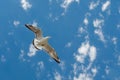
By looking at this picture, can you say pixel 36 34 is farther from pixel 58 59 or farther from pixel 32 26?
pixel 58 59

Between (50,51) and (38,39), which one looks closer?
(38,39)

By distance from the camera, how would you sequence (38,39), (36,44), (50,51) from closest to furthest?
(36,44)
(38,39)
(50,51)

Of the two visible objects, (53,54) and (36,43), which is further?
(53,54)

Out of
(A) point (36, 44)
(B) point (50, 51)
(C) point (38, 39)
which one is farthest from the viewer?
(B) point (50, 51)

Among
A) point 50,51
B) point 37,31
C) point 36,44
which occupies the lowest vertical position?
point 36,44

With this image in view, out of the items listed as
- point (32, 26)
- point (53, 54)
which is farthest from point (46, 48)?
point (32, 26)

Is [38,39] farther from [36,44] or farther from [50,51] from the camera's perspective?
[50,51]

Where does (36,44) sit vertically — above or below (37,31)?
below

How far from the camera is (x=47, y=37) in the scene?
26.3 m

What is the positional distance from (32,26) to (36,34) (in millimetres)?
697

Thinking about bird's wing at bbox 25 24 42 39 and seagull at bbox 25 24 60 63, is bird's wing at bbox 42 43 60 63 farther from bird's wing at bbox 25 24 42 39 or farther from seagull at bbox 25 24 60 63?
bird's wing at bbox 25 24 42 39

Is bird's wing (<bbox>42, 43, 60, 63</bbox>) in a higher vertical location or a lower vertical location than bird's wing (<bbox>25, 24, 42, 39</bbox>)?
higher

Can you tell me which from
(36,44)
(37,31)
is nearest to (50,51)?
(36,44)

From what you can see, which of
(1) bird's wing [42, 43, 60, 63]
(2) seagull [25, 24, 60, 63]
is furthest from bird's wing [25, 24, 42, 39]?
(1) bird's wing [42, 43, 60, 63]
